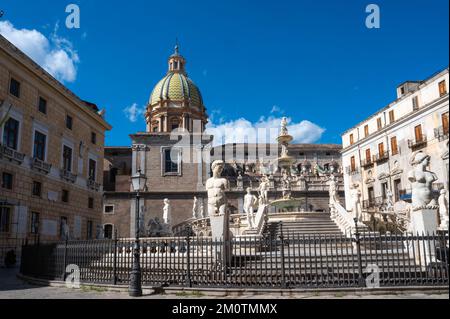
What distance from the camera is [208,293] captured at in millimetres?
9258

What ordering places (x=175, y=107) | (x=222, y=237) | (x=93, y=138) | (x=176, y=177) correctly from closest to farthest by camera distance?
(x=222, y=237), (x=93, y=138), (x=176, y=177), (x=175, y=107)

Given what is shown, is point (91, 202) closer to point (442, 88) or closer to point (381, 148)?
point (381, 148)

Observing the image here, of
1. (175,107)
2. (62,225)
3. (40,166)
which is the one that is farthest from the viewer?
A: (175,107)

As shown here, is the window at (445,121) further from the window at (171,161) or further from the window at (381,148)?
the window at (171,161)

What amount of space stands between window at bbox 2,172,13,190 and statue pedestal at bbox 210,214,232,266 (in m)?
13.7

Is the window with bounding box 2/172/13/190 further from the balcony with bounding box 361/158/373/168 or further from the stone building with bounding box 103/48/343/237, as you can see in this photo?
the balcony with bounding box 361/158/373/168

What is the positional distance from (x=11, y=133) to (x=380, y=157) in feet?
90.5

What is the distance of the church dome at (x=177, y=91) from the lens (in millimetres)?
51781

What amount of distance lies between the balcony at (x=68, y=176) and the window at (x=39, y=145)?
6.91ft

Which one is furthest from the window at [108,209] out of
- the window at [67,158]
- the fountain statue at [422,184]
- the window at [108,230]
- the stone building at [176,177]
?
the fountain statue at [422,184]

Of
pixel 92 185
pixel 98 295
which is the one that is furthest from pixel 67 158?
pixel 98 295

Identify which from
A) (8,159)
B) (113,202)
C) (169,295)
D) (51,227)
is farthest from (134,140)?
(169,295)

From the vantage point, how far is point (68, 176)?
84.6 feet

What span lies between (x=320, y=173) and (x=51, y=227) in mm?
30547
